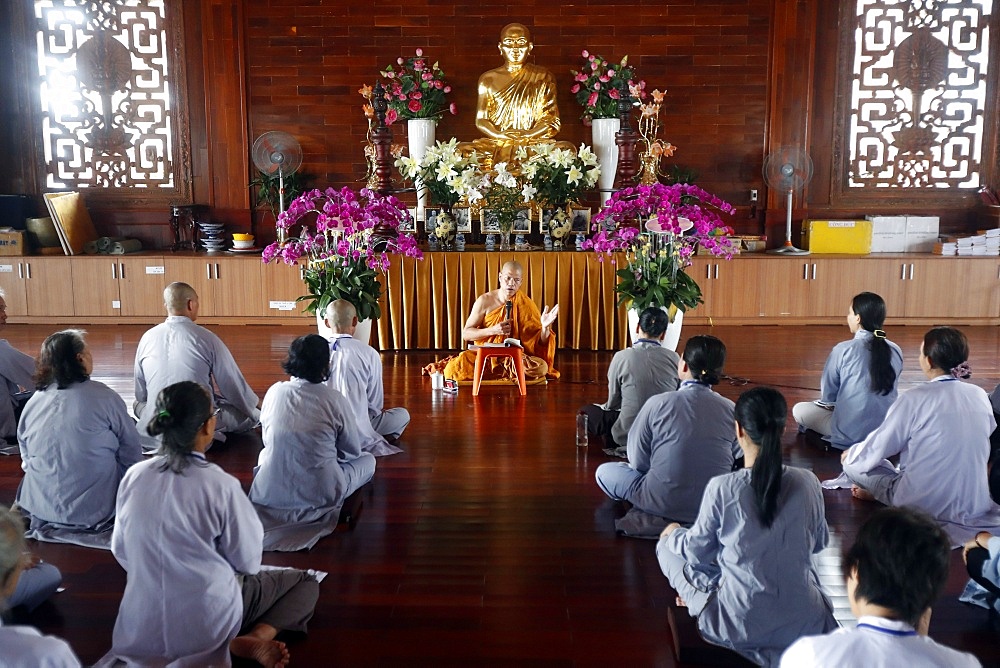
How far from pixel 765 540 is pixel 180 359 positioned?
3.02 meters

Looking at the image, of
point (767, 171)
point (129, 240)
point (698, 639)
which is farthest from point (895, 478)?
point (129, 240)

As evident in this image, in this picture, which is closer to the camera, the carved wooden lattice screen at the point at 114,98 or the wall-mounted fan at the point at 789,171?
the wall-mounted fan at the point at 789,171

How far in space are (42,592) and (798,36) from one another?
24.4 ft

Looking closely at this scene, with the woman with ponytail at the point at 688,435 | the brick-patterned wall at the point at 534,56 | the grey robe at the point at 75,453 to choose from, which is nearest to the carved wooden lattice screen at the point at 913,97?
the brick-patterned wall at the point at 534,56

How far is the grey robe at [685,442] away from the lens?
340cm

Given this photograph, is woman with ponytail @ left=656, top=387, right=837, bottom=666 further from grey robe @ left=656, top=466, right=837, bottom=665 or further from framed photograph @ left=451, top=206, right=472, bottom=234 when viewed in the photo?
framed photograph @ left=451, top=206, right=472, bottom=234

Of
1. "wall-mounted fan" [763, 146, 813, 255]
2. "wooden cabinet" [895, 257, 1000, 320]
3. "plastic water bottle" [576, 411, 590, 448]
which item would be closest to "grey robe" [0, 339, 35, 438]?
"plastic water bottle" [576, 411, 590, 448]

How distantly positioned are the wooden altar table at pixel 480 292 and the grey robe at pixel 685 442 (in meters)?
3.49

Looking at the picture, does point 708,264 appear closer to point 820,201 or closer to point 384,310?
point 820,201

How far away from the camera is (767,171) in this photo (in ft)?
27.6

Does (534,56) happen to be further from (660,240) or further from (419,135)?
(660,240)

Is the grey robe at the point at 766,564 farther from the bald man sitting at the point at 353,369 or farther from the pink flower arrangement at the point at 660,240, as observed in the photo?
the pink flower arrangement at the point at 660,240

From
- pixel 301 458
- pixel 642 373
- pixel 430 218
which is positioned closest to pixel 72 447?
pixel 301 458

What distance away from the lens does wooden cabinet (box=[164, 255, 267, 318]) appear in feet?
26.4
